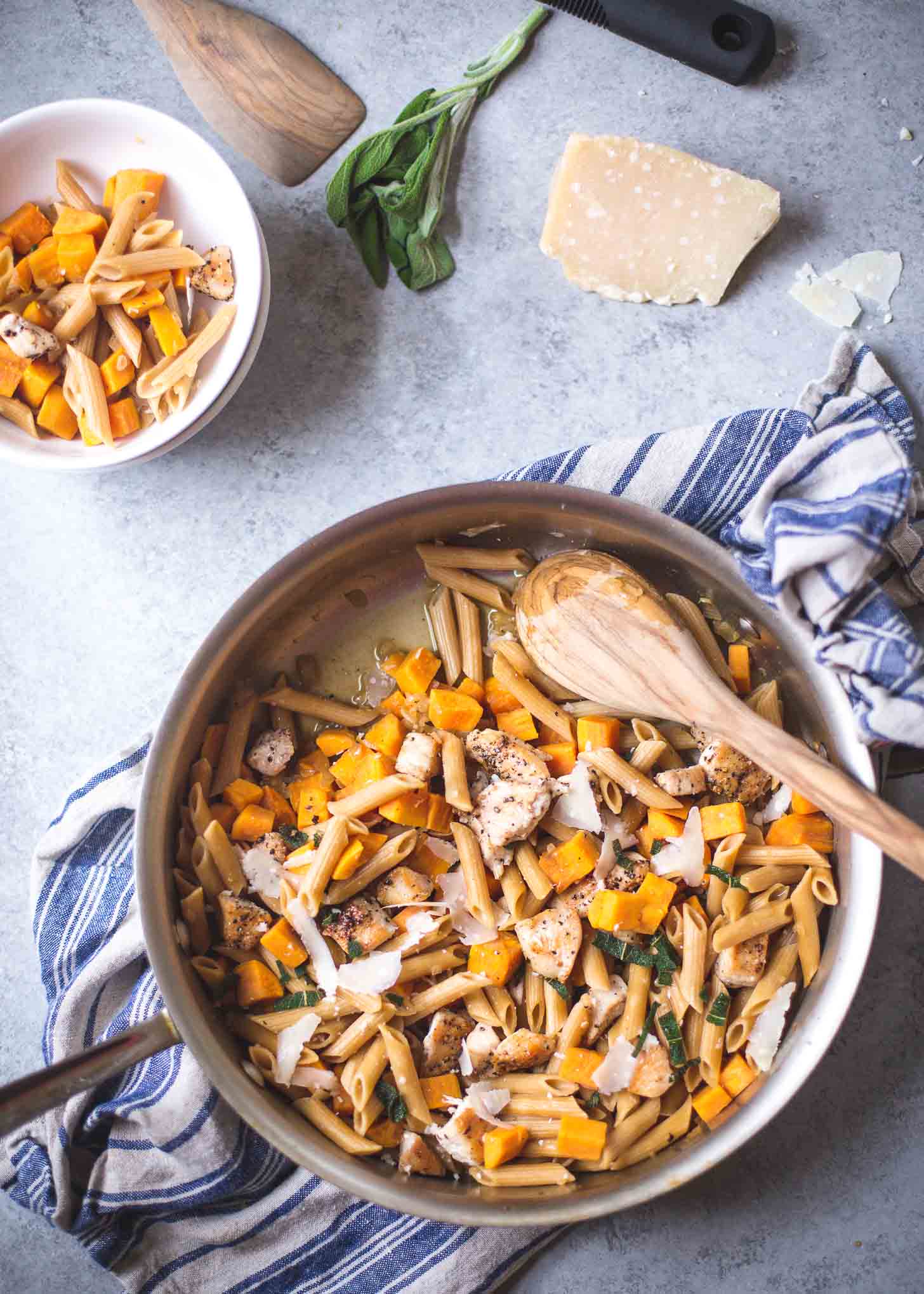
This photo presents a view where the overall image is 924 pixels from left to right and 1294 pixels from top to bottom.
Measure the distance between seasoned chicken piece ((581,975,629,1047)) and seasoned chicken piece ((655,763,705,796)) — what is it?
37 centimetres

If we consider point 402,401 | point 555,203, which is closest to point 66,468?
point 402,401

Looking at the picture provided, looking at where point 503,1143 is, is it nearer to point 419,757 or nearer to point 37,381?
point 419,757

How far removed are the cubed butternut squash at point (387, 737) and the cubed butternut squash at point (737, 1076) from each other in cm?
82

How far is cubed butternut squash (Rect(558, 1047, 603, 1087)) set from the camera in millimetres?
1899

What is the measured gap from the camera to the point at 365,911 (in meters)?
1.93

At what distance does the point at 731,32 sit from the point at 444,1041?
2.00m

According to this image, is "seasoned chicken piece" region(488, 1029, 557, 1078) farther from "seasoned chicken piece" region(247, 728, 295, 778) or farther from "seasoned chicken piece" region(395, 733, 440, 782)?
"seasoned chicken piece" region(247, 728, 295, 778)

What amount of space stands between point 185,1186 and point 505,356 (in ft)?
5.63

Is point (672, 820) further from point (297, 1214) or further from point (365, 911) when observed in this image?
point (297, 1214)

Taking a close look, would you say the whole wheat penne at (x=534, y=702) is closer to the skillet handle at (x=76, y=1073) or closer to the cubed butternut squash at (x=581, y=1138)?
the cubed butternut squash at (x=581, y=1138)

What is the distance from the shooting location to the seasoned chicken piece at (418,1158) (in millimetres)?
1900

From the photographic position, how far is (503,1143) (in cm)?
185

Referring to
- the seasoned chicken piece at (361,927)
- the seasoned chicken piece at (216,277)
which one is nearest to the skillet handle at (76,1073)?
the seasoned chicken piece at (361,927)

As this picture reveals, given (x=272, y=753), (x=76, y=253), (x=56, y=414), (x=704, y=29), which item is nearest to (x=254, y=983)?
(x=272, y=753)
